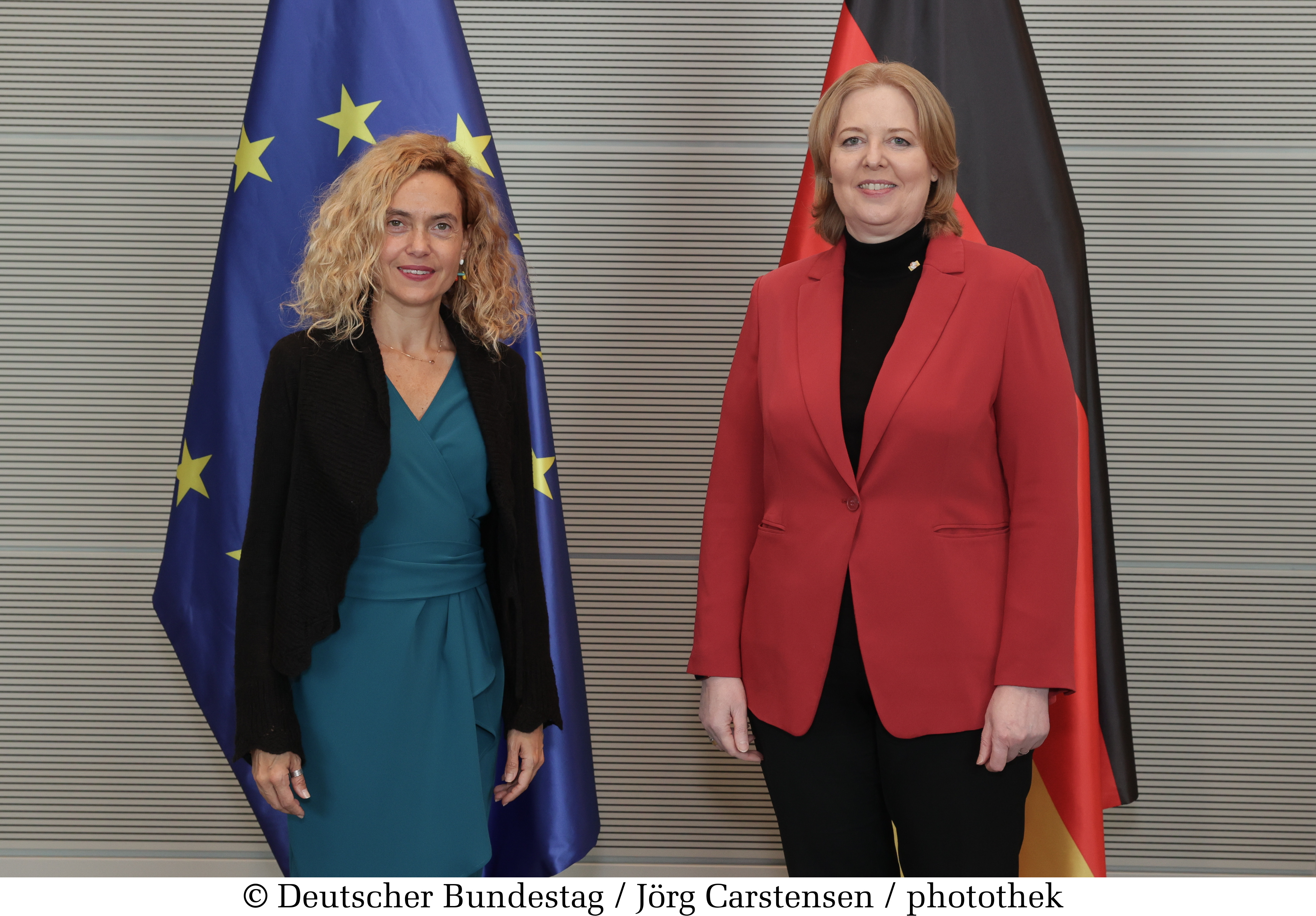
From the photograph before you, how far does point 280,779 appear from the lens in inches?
49.3

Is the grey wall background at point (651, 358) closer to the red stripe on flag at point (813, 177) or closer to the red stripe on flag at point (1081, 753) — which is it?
the red stripe on flag at point (813, 177)

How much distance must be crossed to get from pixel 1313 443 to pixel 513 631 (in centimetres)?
207

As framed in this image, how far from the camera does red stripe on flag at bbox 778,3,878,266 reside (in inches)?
73.9

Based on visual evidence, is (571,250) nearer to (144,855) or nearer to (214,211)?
(214,211)

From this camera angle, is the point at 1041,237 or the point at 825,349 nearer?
the point at 825,349

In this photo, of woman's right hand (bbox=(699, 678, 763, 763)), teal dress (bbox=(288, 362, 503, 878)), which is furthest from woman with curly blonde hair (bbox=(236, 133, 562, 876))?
woman's right hand (bbox=(699, 678, 763, 763))

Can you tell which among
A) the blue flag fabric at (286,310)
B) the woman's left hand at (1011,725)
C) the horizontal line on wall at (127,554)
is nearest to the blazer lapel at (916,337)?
the woman's left hand at (1011,725)

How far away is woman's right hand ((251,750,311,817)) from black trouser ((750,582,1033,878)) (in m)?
0.65

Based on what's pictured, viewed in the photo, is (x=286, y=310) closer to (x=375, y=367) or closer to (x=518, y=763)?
(x=375, y=367)

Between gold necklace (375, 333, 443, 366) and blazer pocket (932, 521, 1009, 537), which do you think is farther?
gold necklace (375, 333, 443, 366)

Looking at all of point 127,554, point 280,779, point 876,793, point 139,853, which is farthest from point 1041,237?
point 139,853

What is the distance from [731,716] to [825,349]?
0.57 m

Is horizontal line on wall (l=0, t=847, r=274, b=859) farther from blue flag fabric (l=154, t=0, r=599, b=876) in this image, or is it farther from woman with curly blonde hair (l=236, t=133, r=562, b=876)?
woman with curly blonde hair (l=236, t=133, r=562, b=876)

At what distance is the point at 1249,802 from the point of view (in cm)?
232
